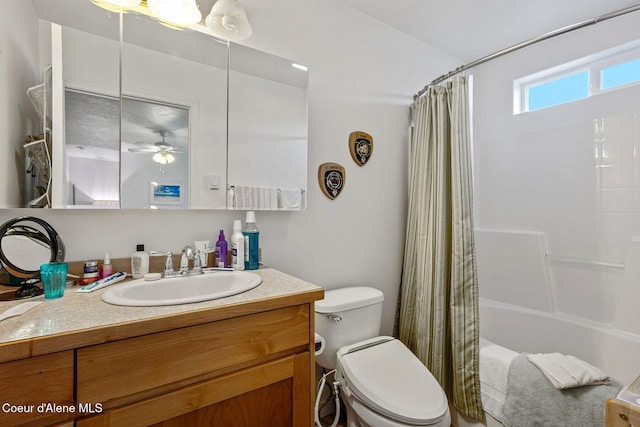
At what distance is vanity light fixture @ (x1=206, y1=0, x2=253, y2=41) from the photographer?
3.97 feet

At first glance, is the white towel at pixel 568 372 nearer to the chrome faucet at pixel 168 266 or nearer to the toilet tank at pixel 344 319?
the toilet tank at pixel 344 319

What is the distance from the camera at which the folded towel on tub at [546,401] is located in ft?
3.33

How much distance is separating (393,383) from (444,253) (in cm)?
73

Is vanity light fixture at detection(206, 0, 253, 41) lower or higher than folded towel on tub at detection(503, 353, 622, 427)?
higher

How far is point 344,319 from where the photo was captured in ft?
4.54

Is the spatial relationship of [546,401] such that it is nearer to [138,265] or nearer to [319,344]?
[319,344]

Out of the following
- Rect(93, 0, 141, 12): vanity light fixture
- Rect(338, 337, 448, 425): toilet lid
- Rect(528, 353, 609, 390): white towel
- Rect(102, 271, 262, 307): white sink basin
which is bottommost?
Rect(338, 337, 448, 425): toilet lid

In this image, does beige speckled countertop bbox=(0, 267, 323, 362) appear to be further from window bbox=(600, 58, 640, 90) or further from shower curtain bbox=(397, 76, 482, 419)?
window bbox=(600, 58, 640, 90)

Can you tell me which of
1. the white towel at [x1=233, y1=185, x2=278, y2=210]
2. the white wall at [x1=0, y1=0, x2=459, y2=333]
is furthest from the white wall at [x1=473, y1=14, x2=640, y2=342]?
the white towel at [x1=233, y1=185, x2=278, y2=210]

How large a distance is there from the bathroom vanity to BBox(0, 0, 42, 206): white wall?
42cm

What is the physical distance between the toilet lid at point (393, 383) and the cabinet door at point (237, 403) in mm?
314

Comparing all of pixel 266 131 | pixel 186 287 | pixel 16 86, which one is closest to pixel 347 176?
pixel 266 131

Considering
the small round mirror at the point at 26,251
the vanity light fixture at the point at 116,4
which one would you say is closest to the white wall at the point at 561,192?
the vanity light fixture at the point at 116,4

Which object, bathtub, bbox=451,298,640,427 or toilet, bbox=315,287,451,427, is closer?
toilet, bbox=315,287,451,427
